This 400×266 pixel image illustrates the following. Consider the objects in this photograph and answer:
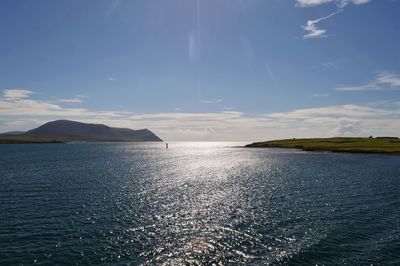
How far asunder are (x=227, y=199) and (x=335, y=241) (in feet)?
82.9

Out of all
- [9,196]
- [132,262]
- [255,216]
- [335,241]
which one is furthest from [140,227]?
[9,196]

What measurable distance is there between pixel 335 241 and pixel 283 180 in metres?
47.1

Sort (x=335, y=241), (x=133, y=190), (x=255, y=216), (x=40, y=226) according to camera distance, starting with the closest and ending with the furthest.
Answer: (x=335, y=241) → (x=40, y=226) → (x=255, y=216) → (x=133, y=190)

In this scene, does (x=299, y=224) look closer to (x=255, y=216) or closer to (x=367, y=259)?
(x=255, y=216)

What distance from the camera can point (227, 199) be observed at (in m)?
58.9

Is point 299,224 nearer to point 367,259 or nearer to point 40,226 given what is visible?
point 367,259

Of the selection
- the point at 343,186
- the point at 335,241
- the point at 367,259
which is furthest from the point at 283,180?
the point at 367,259

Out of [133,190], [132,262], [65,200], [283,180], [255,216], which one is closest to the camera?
[132,262]

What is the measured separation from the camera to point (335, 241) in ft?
117

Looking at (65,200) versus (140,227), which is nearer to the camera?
(140,227)

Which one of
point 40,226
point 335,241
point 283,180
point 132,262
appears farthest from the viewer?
point 283,180

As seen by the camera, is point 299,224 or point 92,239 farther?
point 299,224

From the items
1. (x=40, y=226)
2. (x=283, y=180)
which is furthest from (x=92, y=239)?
(x=283, y=180)

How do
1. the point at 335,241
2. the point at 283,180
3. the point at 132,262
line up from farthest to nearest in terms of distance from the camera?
1. the point at 283,180
2. the point at 335,241
3. the point at 132,262
